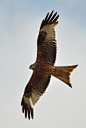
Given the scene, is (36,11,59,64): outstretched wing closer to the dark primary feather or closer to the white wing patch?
the dark primary feather

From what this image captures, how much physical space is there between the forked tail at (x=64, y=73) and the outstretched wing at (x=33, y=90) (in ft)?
2.30

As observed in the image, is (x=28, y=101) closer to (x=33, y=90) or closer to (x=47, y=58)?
(x=33, y=90)

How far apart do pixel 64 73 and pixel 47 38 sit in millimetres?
1726

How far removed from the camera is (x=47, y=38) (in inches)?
373

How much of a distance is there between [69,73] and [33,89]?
6.76ft

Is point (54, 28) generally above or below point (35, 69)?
above

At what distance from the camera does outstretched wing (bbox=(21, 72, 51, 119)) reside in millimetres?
10156

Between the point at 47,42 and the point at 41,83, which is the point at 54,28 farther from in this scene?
the point at 41,83

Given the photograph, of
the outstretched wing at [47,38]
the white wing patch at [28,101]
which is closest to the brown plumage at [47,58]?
the outstretched wing at [47,38]

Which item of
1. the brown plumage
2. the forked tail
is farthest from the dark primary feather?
the forked tail

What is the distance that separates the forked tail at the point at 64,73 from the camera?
369 inches

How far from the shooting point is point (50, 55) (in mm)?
9617

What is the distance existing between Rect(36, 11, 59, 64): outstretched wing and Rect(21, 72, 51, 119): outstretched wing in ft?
3.83

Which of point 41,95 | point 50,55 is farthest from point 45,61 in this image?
point 41,95
